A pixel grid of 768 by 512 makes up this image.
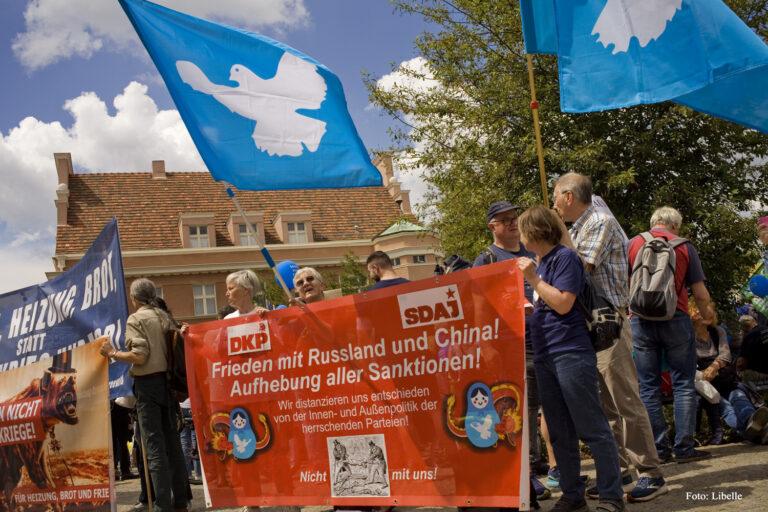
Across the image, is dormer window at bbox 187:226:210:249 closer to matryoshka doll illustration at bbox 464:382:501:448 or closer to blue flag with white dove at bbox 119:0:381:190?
blue flag with white dove at bbox 119:0:381:190

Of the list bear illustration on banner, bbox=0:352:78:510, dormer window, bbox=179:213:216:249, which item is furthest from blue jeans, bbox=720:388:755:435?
dormer window, bbox=179:213:216:249

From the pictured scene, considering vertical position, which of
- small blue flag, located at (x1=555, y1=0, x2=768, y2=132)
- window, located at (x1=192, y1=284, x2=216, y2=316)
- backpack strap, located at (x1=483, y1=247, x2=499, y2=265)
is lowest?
backpack strap, located at (x1=483, y1=247, x2=499, y2=265)

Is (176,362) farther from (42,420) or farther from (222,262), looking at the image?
(222,262)

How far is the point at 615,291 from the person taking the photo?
4.79 metres

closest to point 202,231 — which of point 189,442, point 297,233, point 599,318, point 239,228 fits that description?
point 239,228

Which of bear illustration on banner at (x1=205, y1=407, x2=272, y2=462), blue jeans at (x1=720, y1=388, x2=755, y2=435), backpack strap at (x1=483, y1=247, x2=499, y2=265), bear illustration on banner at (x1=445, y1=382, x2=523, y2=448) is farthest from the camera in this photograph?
blue jeans at (x1=720, y1=388, x2=755, y2=435)

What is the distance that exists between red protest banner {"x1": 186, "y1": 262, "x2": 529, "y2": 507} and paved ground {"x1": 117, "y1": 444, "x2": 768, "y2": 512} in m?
0.99

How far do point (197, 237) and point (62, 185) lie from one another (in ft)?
30.2

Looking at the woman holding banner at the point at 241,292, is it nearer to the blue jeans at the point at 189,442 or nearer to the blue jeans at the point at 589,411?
the blue jeans at the point at 589,411

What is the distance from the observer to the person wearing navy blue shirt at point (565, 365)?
13.7 feet

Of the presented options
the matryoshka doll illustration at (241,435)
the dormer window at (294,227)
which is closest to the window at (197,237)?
the dormer window at (294,227)

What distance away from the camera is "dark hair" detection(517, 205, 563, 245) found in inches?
170

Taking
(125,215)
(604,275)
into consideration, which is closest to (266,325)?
(604,275)

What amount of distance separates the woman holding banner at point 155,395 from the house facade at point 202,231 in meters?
39.6
